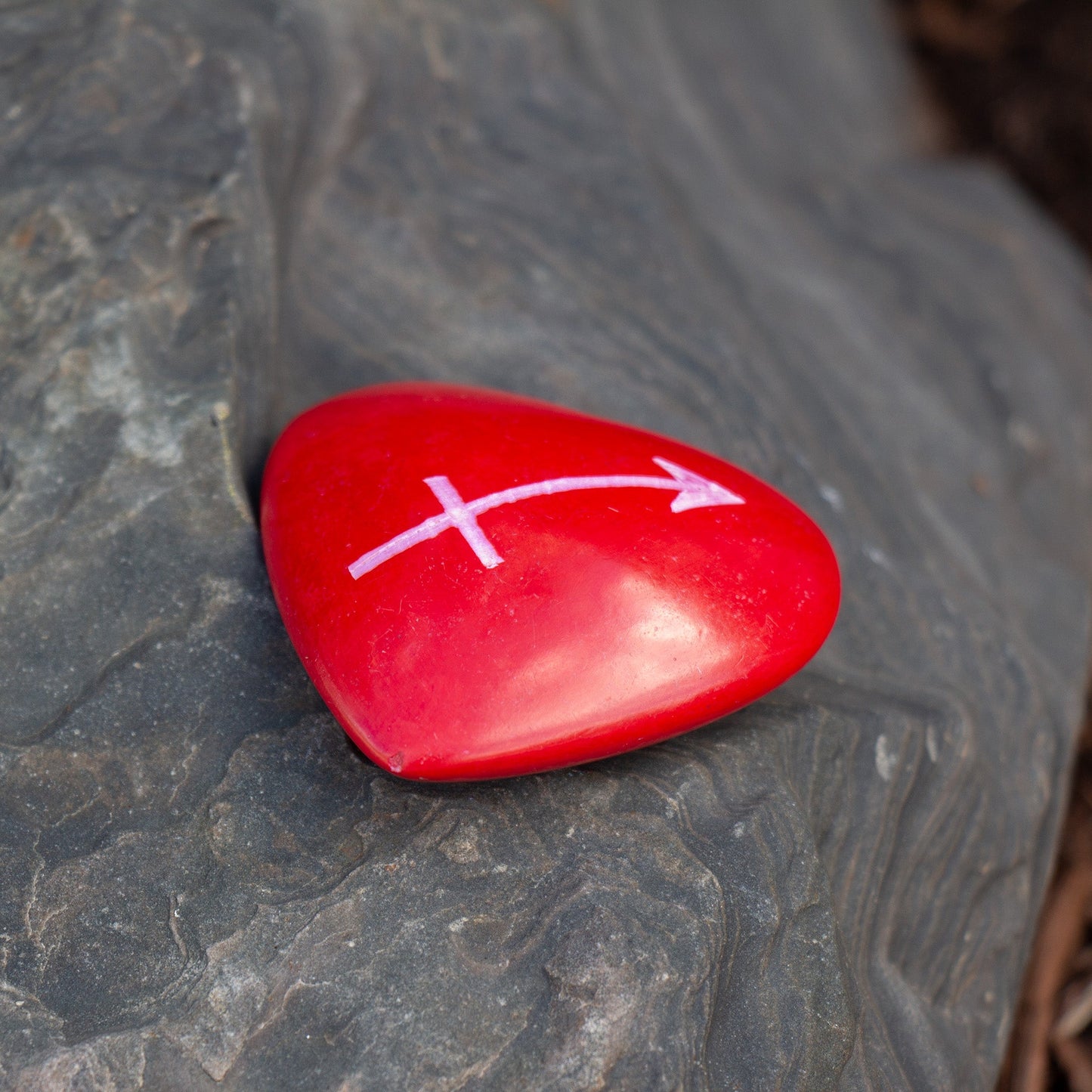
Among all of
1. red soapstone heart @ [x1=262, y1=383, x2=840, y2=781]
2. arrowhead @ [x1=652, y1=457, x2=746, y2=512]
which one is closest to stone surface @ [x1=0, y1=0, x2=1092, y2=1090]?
red soapstone heart @ [x1=262, y1=383, x2=840, y2=781]

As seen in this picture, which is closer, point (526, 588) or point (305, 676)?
point (526, 588)

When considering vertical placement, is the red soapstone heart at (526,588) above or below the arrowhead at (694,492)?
below

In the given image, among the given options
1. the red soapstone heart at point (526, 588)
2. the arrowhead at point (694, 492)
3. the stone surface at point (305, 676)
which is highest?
the arrowhead at point (694, 492)

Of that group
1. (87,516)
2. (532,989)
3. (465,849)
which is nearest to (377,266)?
(87,516)

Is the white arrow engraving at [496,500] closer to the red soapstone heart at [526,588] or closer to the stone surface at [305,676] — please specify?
the red soapstone heart at [526,588]

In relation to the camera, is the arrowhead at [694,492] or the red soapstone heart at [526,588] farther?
the arrowhead at [694,492]

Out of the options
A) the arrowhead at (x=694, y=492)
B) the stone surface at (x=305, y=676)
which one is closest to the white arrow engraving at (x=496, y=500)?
the arrowhead at (x=694, y=492)

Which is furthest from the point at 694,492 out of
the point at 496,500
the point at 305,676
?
the point at 305,676

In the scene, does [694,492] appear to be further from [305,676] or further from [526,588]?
[305,676]
